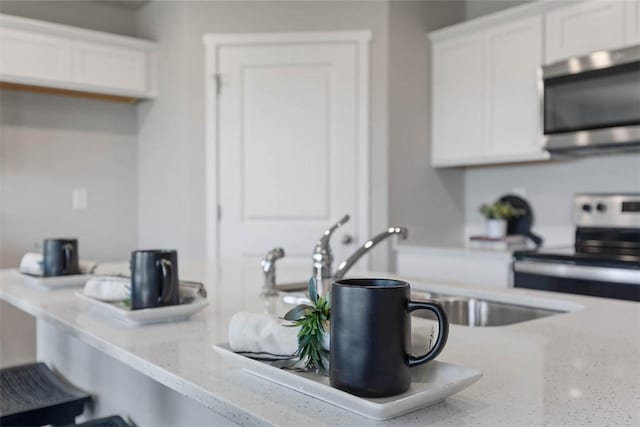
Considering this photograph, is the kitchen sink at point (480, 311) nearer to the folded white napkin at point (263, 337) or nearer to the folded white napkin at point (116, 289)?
the folded white napkin at point (116, 289)

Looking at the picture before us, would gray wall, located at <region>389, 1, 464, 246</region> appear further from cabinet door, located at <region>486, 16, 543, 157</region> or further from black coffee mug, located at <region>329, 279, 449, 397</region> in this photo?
black coffee mug, located at <region>329, 279, 449, 397</region>

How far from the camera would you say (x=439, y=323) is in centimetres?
67

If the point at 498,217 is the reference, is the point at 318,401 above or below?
below

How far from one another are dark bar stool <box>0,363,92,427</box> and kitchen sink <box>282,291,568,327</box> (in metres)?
0.62

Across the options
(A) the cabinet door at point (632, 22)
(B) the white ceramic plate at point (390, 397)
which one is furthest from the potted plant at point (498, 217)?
(B) the white ceramic plate at point (390, 397)

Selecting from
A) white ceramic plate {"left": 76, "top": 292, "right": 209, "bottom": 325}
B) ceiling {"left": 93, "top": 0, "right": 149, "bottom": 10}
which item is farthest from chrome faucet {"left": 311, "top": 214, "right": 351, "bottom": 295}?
ceiling {"left": 93, "top": 0, "right": 149, "bottom": 10}

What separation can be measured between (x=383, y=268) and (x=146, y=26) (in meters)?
2.25

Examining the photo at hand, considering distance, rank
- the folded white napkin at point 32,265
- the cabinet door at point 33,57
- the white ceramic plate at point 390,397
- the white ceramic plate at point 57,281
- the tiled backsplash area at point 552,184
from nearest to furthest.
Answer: the white ceramic plate at point 390,397 → the white ceramic plate at point 57,281 → the folded white napkin at point 32,265 → the tiled backsplash area at point 552,184 → the cabinet door at point 33,57

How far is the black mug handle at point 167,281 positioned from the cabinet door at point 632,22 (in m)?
2.43

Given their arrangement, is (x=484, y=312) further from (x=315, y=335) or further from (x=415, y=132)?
(x=415, y=132)

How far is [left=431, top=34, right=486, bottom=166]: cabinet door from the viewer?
335cm

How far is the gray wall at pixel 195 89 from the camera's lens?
3.41 m

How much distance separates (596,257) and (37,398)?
87.8 inches

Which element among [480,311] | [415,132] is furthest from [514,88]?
[480,311]
